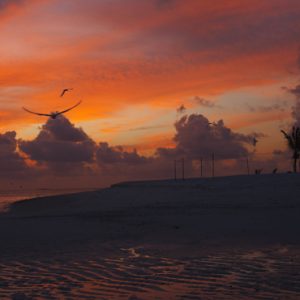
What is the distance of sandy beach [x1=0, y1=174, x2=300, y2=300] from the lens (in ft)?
38.9

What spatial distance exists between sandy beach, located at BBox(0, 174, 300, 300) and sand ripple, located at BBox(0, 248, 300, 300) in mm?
24

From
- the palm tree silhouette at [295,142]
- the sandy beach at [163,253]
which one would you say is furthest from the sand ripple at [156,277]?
the palm tree silhouette at [295,142]

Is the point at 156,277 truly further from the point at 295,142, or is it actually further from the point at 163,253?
the point at 295,142

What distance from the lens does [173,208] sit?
1396 inches

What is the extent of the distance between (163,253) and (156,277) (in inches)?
166

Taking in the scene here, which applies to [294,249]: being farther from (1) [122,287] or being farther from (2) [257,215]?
(2) [257,215]

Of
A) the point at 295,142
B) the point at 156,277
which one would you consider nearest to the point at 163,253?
the point at 156,277

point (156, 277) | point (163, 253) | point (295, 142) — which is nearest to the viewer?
point (156, 277)

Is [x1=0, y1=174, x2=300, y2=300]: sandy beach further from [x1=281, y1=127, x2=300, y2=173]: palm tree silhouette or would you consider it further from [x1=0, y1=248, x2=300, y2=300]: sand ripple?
[x1=281, y1=127, x2=300, y2=173]: palm tree silhouette

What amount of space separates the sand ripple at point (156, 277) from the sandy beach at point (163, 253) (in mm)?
24

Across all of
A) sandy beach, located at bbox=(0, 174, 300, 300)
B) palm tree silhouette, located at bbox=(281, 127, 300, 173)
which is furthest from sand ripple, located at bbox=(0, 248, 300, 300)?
palm tree silhouette, located at bbox=(281, 127, 300, 173)

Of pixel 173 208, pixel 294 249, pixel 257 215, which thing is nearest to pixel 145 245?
pixel 294 249

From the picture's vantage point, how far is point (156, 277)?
1320 centimetres

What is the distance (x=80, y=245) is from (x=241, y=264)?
7.70 meters
